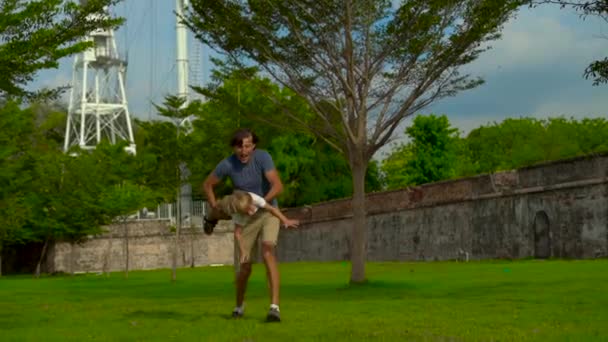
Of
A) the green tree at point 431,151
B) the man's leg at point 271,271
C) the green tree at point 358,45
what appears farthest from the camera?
the green tree at point 431,151

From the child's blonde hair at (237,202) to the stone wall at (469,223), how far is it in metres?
21.6

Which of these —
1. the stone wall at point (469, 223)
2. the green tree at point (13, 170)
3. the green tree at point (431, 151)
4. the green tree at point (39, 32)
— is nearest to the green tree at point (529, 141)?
the green tree at point (431, 151)

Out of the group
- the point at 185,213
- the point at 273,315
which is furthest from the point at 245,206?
the point at 185,213

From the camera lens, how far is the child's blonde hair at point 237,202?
10.0 meters

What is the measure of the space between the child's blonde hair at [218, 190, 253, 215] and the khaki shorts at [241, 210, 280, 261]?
0.24 metres

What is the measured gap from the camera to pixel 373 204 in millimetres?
44656

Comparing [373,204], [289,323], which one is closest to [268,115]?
[289,323]

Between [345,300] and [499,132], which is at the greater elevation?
[499,132]

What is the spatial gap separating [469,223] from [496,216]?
1851 mm

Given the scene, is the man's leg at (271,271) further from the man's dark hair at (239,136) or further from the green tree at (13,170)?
the green tree at (13,170)

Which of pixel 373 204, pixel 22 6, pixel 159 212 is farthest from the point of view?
pixel 159 212

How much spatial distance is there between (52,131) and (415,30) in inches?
2781

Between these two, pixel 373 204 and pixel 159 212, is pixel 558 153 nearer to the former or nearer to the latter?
pixel 159 212

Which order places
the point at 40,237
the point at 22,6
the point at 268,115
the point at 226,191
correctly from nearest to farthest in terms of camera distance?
the point at 22,6 < the point at 268,115 < the point at 40,237 < the point at 226,191
